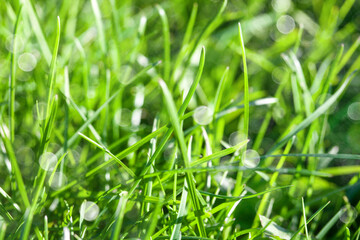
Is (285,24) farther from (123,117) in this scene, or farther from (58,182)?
(58,182)

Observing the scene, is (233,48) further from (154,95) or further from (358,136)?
(358,136)

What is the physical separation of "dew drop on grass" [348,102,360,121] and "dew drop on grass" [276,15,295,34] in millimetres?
274

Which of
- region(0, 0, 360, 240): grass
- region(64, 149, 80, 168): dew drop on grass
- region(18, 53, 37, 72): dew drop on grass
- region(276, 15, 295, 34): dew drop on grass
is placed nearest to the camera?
region(0, 0, 360, 240): grass

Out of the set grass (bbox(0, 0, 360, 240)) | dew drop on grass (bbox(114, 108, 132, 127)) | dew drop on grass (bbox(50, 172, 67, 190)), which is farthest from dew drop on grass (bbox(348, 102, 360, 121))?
dew drop on grass (bbox(50, 172, 67, 190))

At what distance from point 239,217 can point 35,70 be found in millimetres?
431

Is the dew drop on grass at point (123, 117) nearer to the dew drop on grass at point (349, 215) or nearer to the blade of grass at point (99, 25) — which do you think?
the blade of grass at point (99, 25)

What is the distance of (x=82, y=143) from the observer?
616mm

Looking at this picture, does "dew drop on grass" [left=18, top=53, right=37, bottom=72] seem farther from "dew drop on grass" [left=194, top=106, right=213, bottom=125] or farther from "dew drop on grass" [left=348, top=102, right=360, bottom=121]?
"dew drop on grass" [left=348, top=102, right=360, bottom=121]

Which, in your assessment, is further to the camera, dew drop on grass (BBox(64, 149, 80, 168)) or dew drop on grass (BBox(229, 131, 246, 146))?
dew drop on grass (BBox(229, 131, 246, 146))

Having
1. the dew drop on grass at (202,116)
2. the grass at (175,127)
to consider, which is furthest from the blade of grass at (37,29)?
the dew drop on grass at (202,116)

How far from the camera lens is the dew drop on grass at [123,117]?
631 millimetres

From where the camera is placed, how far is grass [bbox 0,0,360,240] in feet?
1.45

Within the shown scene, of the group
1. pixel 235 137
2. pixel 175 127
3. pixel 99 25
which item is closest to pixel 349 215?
pixel 235 137

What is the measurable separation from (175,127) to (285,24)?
0.70 meters
